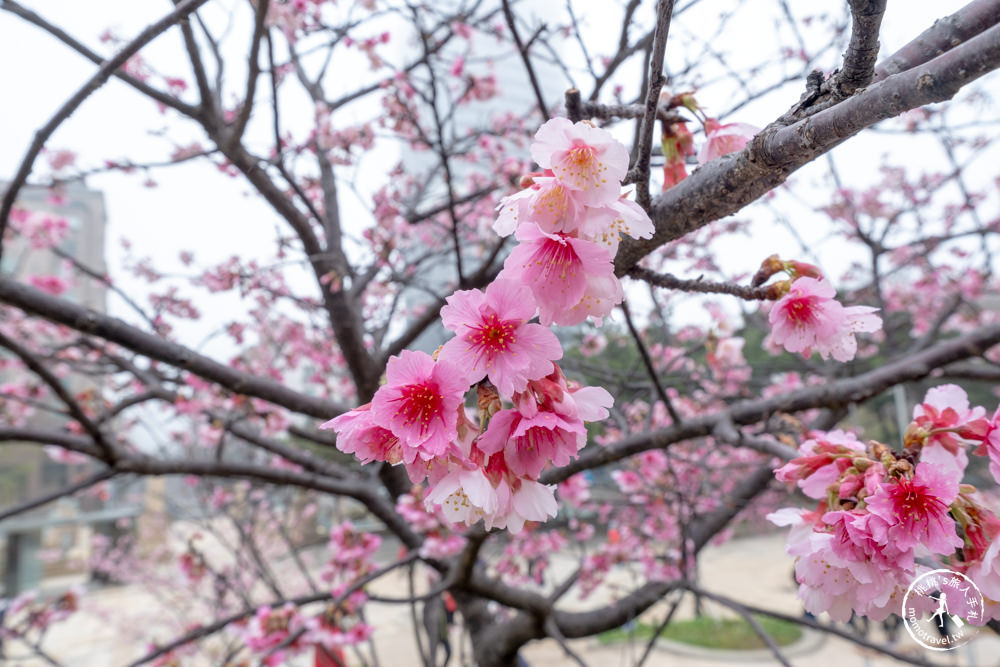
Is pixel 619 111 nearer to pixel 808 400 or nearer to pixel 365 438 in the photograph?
pixel 365 438

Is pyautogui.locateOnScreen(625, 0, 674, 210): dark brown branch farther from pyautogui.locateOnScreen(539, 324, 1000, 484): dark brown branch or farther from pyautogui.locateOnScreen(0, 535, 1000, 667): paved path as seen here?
pyautogui.locateOnScreen(0, 535, 1000, 667): paved path

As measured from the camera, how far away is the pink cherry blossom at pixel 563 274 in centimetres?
53

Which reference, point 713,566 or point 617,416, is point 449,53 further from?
point 713,566

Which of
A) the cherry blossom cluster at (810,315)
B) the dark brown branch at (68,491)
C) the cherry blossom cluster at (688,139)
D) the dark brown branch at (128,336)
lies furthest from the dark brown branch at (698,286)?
the dark brown branch at (68,491)

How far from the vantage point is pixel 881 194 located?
17.8ft

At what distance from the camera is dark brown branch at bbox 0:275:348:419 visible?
4.42 feet

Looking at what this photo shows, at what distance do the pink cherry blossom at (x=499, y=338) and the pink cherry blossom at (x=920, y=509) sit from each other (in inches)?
17.8

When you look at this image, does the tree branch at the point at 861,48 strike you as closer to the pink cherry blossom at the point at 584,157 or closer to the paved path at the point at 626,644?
the pink cherry blossom at the point at 584,157

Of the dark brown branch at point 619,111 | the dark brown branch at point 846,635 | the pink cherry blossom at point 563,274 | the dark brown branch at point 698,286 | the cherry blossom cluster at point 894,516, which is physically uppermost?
the dark brown branch at point 619,111

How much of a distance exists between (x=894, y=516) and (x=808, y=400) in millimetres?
1201

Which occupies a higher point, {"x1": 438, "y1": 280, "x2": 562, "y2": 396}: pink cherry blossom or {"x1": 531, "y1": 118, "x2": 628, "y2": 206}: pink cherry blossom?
{"x1": 531, "y1": 118, "x2": 628, "y2": 206}: pink cherry blossom

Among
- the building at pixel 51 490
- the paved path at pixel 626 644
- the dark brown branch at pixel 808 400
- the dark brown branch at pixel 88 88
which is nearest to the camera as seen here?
the dark brown branch at pixel 88 88

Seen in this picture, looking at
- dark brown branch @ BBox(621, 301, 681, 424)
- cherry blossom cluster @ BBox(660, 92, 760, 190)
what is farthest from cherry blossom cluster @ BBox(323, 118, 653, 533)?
dark brown branch @ BBox(621, 301, 681, 424)

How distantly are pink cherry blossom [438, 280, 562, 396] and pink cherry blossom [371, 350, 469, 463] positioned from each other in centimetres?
2
